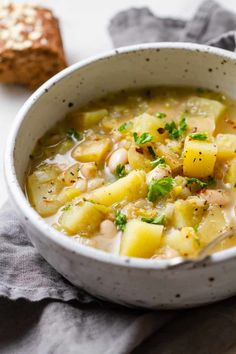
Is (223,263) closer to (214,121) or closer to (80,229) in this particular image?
(80,229)

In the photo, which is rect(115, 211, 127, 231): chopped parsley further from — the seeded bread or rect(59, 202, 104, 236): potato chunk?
the seeded bread

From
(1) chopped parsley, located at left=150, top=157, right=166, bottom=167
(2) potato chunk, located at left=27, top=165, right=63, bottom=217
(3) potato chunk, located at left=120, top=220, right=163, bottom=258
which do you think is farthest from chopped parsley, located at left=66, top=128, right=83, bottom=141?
(3) potato chunk, located at left=120, top=220, right=163, bottom=258

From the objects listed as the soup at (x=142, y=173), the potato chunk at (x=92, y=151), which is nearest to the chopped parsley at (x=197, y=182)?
the soup at (x=142, y=173)

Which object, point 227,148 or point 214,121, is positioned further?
point 214,121

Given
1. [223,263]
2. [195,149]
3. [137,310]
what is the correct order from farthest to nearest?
[195,149], [137,310], [223,263]

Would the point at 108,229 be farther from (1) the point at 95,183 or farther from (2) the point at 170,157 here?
(2) the point at 170,157

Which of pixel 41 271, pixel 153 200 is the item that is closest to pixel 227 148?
pixel 153 200

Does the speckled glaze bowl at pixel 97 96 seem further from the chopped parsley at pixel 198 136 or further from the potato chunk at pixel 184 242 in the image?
the chopped parsley at pixel 198 136
